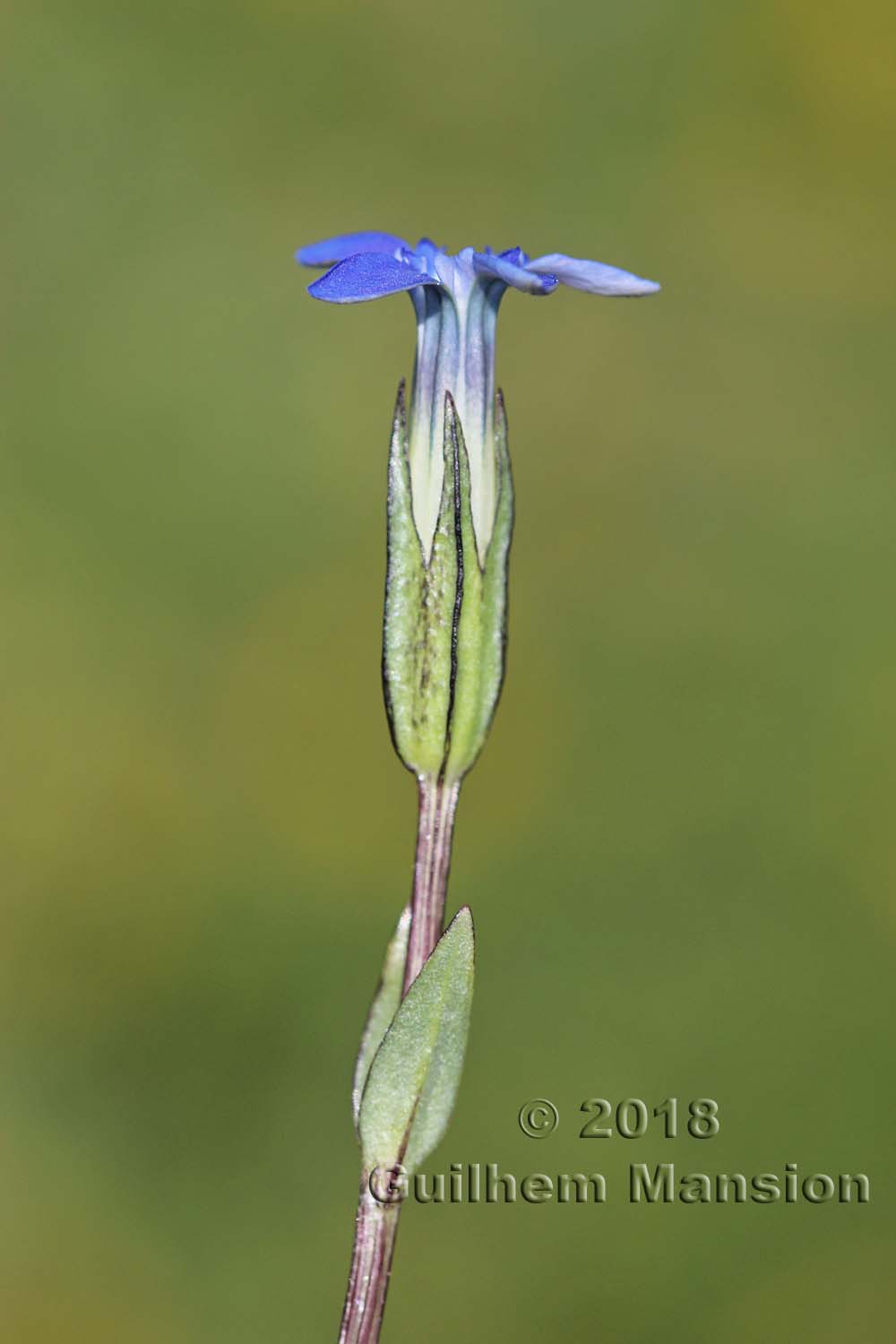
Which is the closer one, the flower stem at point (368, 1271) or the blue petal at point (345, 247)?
the flower stem at point (368, 1271)

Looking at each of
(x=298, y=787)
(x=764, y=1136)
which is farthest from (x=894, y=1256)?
(x=298, y=787)

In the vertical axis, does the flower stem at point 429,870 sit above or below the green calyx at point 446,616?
below

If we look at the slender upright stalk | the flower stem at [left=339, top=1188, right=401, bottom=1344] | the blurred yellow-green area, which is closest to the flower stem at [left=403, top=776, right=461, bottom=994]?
the slender upright stalk

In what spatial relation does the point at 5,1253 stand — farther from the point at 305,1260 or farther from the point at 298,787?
the point at 298,787

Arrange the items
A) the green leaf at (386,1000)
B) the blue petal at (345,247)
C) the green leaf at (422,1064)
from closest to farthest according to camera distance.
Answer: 1. the green leaf at (422,1064)
2. the green leaf at (386,1000)
3. the blue petal at (345,247)

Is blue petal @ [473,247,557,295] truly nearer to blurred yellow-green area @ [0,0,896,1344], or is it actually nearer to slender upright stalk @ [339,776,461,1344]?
slender upright stalk @ [339,776,461,1344]

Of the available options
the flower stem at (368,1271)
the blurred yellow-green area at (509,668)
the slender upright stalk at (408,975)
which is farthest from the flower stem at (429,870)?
the blurred yellow-green area at (509,668)

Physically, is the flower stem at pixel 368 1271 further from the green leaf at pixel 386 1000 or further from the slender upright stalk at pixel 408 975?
the green leaf at pixel 386 1000
